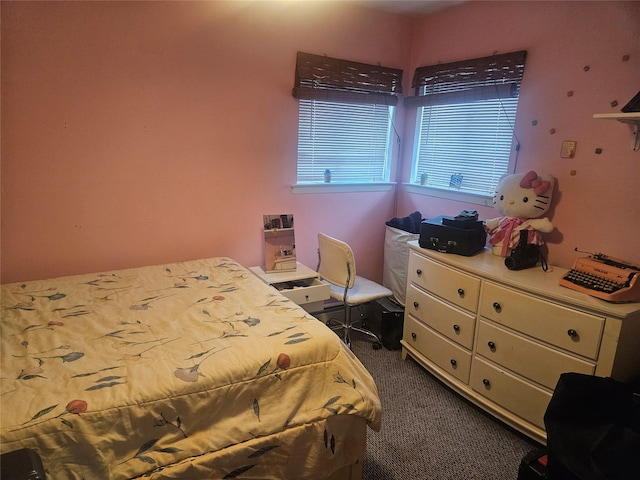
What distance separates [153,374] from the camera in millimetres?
1361

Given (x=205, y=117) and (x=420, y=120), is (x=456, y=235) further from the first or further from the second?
(x=205, y=117)

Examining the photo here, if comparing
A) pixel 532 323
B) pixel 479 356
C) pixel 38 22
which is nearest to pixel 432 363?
pixel 479 356

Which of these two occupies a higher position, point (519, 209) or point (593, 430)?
point (519, 209)

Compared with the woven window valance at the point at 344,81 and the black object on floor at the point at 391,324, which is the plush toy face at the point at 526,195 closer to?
the black object on floor at the point at 391,324

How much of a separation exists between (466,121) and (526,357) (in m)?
1.77

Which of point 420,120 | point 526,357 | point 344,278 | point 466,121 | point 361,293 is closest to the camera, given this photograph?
point 526,357

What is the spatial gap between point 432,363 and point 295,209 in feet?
4.88

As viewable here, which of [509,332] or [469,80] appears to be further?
[469,80]

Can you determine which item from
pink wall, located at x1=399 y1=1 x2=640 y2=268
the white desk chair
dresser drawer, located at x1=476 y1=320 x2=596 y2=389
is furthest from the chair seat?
pink wall, located at x1=399 y1=1 x2=640 y2=268

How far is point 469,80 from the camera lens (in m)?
2.79

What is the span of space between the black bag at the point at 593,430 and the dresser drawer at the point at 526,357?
0.89 feet

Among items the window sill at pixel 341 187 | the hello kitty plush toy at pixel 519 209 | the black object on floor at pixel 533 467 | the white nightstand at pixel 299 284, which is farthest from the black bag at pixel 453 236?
the black object on floor at pixel 533 467

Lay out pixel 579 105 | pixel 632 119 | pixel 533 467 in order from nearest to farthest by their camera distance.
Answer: pixel 533 467 < pixel 632 119 < pixel 579 105

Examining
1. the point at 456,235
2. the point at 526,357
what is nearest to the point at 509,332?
the point at 526,357
